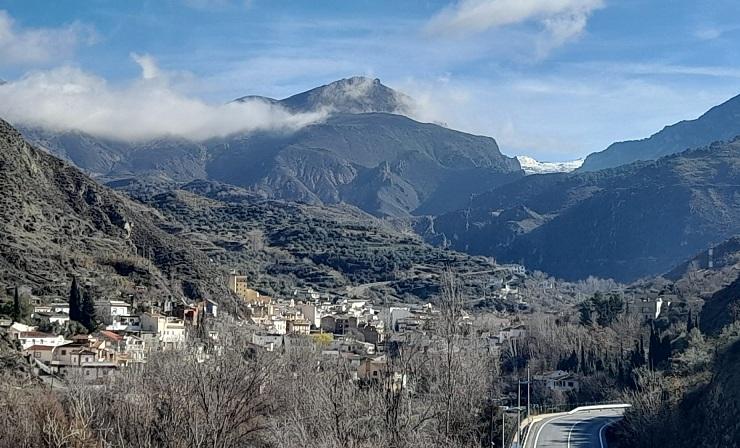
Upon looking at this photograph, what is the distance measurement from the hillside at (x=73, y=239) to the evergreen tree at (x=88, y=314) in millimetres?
5641

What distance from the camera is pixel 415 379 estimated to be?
115 feet

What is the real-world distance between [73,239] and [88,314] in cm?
1699

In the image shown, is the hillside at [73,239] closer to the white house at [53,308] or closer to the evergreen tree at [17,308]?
the white house at [53,308]

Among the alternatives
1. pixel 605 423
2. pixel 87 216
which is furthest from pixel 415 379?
pixel 87 216

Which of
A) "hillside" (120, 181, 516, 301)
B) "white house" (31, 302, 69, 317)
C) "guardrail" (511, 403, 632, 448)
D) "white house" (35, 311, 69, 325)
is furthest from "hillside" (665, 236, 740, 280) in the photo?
"white house" (35, 311, 69, 325)

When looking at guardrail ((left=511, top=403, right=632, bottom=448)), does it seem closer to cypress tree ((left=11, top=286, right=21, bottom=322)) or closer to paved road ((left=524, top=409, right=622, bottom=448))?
paved road ((left=524, top=409, right=622, bottom=448))

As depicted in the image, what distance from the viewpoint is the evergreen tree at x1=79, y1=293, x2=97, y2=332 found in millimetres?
57406

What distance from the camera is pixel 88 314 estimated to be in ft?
191

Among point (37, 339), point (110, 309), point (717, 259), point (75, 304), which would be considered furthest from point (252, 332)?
point (717, 259)

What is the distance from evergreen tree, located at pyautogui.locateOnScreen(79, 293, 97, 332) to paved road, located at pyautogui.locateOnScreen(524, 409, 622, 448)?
25.5 m

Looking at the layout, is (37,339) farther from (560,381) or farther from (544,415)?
(560,381)

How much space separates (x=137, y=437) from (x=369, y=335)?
5327 centimetres

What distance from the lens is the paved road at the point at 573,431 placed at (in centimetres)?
4312

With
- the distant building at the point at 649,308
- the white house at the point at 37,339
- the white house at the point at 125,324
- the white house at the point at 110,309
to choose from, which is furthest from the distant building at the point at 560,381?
the white house at the point at 37,339
